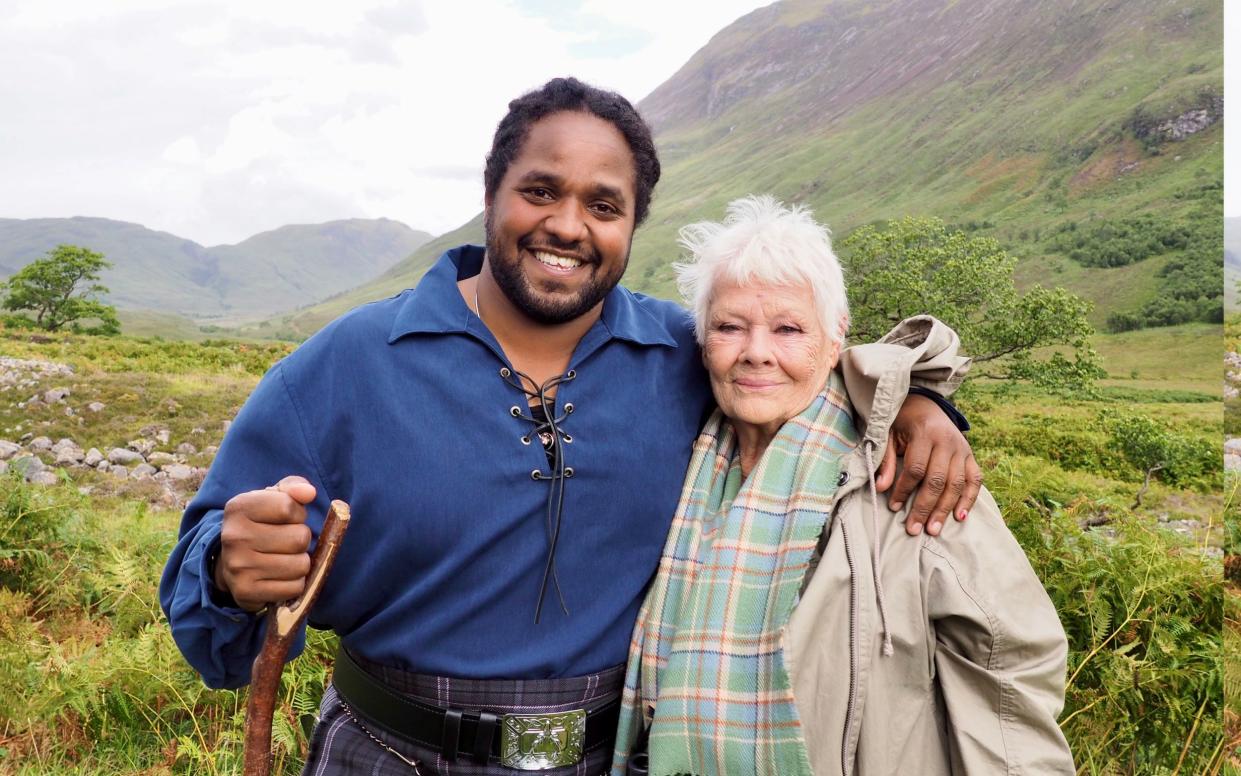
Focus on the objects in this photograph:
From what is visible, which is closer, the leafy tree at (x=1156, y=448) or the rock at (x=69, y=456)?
the rock at (x=69, y=456)

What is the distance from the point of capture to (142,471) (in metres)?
12.0

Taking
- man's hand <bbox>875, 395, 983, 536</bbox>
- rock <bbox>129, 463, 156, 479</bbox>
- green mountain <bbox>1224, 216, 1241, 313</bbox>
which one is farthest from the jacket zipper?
rock <bbox>129, 463, 156, 479</bbox>

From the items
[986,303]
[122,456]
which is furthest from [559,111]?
[986,303]

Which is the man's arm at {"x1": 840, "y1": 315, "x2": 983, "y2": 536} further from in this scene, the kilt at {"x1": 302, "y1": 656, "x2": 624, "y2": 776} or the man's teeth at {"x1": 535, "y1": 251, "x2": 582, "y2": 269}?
the kilt at {"x1": 302, "y1": 656, "x2": 624, "y2": 776}

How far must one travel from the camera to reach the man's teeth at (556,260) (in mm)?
2367

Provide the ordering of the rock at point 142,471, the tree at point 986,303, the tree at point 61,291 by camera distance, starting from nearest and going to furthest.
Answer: the rock at point 142,471 → the tree at point 986,303 → the tree at point 61,291

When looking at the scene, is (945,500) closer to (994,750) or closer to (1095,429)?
(994,750)

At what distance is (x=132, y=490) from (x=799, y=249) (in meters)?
11.4

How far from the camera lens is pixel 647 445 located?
7.94 feet

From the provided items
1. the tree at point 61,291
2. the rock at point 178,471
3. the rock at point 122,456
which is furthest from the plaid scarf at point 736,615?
the tree at point 61,291

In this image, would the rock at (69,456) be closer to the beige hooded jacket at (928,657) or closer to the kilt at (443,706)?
the kilt at (443,706)

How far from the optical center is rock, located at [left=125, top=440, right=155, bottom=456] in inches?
492

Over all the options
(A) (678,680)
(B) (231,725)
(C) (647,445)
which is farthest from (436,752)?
(B) (231,725)

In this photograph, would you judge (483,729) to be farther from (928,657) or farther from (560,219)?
(560,219)
